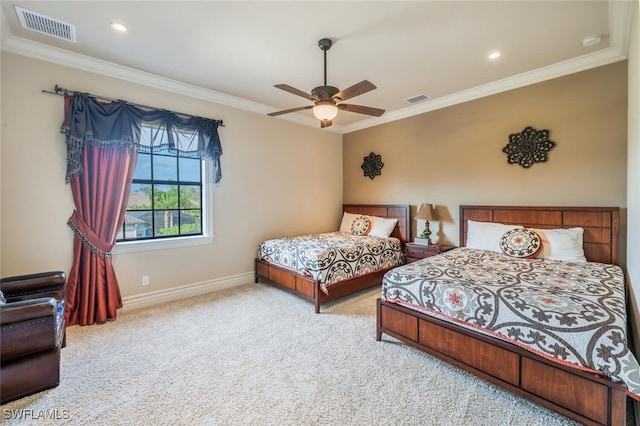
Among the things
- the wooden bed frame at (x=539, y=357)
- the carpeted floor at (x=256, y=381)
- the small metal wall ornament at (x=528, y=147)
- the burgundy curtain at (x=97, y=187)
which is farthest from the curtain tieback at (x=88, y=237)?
the small metal wall ornament at (x=528, y=147)

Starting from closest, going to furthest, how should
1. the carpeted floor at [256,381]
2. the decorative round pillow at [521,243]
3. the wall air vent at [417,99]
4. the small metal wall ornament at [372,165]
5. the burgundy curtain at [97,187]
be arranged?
the carpeted floor at [256,381], the burgundy curtain at [97,187], the decorative round pillow at [521,243], the wall air vent at [417,99], the small metal wall ornament at [372,165]

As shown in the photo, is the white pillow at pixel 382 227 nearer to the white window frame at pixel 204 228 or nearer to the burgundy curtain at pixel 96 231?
the white window frame at pixel 204 228

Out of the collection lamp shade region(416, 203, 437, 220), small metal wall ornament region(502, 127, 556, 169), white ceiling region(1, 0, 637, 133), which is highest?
white ceiling region(1, 0, 637, 133)

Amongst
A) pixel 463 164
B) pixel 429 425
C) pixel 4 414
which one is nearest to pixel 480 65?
pixel 463 164

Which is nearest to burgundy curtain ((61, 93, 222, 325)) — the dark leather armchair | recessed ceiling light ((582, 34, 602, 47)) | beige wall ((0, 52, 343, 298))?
beige wall ((0, 52, 343, 298))

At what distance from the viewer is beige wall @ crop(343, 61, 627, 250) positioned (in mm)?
A: 2949

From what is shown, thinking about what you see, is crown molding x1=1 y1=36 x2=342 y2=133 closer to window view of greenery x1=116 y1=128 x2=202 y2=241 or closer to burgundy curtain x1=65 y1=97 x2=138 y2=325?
burgundy curtain x1=65 y1=97 x2=138 y2=325

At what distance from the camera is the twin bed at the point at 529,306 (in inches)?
60.5

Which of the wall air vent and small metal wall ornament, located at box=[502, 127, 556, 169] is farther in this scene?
the wall air vent

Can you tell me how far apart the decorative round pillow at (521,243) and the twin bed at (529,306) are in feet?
0.03

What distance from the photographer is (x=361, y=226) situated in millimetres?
4848

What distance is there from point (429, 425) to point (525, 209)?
9.82 feet

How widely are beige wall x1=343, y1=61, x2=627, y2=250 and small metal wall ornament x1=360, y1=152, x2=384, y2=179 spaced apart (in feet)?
0.27

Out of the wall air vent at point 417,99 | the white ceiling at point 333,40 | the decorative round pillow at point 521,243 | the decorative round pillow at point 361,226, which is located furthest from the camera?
the decorative round pillow at point 361,226
